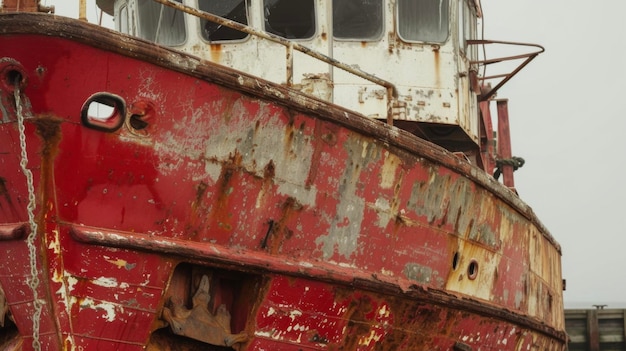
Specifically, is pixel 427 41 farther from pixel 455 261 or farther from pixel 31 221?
pixel 31 221

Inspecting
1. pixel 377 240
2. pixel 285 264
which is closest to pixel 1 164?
pixel 285 264

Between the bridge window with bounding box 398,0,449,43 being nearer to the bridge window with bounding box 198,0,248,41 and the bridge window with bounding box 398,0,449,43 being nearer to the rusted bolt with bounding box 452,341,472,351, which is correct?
the bridge window with bounding box 198,0,248,41

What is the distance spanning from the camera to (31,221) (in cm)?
585

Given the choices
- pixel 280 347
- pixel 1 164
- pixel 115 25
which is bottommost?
pixel 280 347

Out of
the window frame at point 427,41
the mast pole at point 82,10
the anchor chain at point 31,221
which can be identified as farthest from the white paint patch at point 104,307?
the window frame at point 427,41

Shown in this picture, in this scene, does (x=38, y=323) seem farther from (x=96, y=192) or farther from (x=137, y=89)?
(x=137, y=89)

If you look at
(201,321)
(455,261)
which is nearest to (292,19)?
(455,261)

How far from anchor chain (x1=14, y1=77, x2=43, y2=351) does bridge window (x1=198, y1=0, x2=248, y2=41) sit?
2923 mm

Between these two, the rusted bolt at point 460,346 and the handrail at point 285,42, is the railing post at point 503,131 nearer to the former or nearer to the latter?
the rusted bolt at point 460,346

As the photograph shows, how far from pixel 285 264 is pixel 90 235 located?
4.25 feet

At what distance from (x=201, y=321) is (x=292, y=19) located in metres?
3.17

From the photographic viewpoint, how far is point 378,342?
7320 millimetres

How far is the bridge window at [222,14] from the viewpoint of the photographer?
335 inches

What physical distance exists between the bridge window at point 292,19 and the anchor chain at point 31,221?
3.06 m
